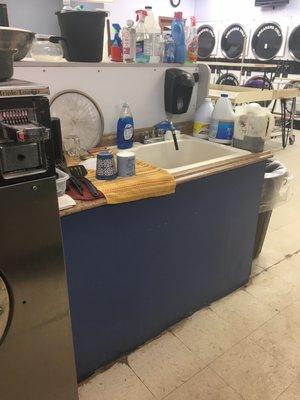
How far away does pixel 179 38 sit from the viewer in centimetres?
181

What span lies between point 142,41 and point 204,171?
2.72 feet

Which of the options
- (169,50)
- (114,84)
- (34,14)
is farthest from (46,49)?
(34,14)

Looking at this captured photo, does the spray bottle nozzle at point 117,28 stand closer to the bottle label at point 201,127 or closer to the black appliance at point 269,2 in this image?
the bottle label at point 201,127

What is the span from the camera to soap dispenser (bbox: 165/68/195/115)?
1.77m

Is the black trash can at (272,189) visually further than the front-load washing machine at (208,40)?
No

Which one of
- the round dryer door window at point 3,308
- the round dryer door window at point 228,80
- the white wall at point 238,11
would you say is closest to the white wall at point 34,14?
the round dryer door window at point 228,80

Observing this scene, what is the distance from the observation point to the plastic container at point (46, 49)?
145 cm

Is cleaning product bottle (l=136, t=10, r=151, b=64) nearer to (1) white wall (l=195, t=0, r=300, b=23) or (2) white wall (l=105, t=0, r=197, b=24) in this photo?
(2) white wall (l=105, t=0, r=197, b=24)

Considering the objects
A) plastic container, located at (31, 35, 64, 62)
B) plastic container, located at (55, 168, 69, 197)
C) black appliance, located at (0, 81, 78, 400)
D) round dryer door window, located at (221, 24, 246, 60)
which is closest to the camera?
black appliance, located at (0, 81, 78, 400)

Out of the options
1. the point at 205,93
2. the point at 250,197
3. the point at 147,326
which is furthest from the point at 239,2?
the point at 147,326

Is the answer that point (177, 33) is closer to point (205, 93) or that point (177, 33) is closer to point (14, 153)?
point (205, 93)

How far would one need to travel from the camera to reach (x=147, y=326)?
1560mm

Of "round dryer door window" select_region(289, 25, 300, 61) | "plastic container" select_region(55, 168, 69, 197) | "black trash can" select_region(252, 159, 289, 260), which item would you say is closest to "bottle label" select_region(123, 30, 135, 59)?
"plastic container" select_region(55, 168, 69, 197)

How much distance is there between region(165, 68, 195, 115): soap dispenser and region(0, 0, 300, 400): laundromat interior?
1 centimetres
